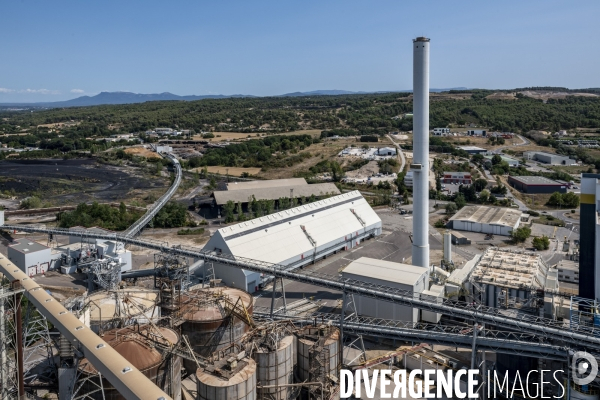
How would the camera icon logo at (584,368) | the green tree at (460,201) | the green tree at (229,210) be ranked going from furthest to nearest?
the green tree at (460,201)
the green tree at (229,210)
the camera icon logo at (584,368)

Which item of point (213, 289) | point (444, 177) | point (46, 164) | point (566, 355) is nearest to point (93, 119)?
point (46, 164)

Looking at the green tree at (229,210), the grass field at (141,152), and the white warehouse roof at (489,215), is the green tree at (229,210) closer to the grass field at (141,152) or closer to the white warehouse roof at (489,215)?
the white warehouse roof at (489,215)

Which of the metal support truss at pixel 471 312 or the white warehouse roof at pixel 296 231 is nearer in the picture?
the metal support truss at pixel 471 312

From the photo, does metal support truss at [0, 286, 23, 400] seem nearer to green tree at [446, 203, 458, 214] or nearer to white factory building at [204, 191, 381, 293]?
white factory building at [204, 191, 381, 293]

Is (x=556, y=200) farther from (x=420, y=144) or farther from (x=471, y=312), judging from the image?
(x=471, y=312)

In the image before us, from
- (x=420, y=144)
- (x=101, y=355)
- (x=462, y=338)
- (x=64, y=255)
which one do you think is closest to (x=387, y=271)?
(x=462, y=338)

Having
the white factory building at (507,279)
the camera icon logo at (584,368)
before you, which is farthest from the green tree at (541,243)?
the camera icon logo at (584,368)

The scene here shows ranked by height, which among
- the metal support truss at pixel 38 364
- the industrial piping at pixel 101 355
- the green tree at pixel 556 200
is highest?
the industrial piping at pixel 101 355
